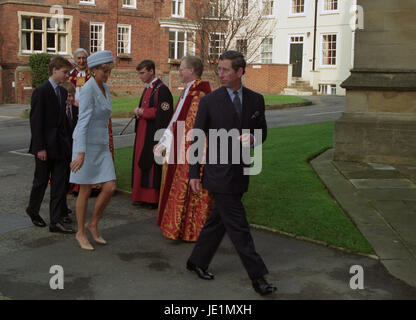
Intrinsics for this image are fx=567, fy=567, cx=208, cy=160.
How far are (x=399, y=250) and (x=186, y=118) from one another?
8.67 ft

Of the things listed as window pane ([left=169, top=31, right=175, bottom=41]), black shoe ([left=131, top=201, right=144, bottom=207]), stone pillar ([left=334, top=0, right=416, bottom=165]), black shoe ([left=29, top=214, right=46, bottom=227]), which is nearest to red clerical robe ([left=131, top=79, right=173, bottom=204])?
black shoe ([left=131, top=201, right=144, bottom=207])

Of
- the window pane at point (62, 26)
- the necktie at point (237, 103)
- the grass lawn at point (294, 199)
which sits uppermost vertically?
the window pane at point (62, 26)

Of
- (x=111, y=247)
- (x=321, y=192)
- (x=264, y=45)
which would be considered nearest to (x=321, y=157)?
(x=321, y=192)

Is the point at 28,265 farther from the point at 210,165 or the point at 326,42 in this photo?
the point at 326,42

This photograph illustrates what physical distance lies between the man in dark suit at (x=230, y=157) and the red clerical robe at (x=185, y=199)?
131cm

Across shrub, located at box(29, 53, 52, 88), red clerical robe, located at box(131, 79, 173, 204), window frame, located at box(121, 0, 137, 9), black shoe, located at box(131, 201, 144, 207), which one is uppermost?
window frame, located at box(121, 0, 137, 9)

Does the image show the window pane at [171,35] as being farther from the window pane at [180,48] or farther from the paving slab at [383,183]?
the paving slab at [383,183]

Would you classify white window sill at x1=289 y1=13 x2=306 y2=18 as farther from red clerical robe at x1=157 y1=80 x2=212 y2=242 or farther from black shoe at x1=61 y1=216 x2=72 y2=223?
black shoe at x1=61 y1=216 x2=72 y2=223

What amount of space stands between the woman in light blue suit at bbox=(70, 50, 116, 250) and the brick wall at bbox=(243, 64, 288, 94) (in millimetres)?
32603

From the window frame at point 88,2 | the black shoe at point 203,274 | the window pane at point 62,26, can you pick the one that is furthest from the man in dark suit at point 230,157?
the window frame at point 88,2

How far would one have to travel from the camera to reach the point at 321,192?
332 inches

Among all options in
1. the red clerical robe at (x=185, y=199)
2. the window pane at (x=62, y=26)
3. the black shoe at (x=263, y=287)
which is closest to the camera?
the black shoe at (x=263, y=287)

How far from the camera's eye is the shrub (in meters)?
28.8

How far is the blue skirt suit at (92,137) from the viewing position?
5.67 metres
